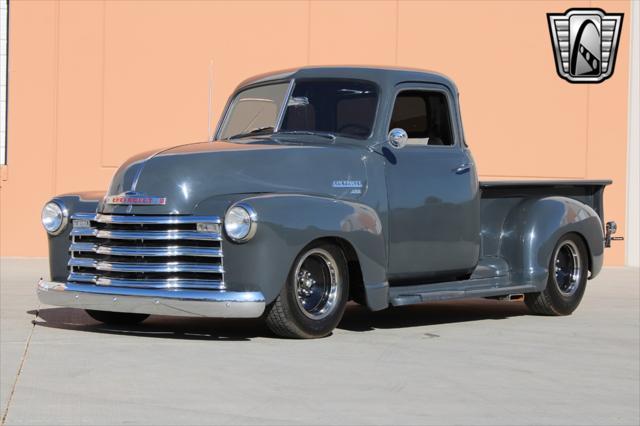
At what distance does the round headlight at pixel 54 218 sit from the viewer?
29.0 ft

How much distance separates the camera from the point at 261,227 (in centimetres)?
780

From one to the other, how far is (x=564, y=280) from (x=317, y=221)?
3.31m

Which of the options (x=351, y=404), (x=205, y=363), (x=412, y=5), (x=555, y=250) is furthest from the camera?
(x=412, y=5)

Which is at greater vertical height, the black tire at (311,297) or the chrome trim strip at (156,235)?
the chrome trim strip at (156,235)

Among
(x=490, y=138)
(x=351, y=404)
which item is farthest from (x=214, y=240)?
(x=490, y=138)

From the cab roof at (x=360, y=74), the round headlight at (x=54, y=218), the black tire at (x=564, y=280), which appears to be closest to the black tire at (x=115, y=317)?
the round headlight at (x=54, y=218)

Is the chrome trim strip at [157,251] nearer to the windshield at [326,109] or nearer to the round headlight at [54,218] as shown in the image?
the round headlight at [54,218]

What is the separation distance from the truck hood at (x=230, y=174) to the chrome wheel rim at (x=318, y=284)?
0.47 metres

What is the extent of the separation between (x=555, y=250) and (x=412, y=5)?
23.9 ft

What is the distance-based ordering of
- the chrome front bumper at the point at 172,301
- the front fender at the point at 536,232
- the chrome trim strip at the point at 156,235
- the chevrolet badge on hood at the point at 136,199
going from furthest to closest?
1. the front fender at the point at 536,232
2. the chevrolet badge on hood at the point at 136,199
3. the chrome trim strip at the point at 156,235
4. the chrome front bumper at the point at 172,301

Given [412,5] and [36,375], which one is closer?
[36,375]

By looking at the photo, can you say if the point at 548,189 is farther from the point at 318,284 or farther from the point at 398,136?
the point at 318,284

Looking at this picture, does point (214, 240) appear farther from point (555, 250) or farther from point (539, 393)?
point (555, 250)

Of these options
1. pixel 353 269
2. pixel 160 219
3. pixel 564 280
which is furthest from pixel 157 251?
pixel 564 280
